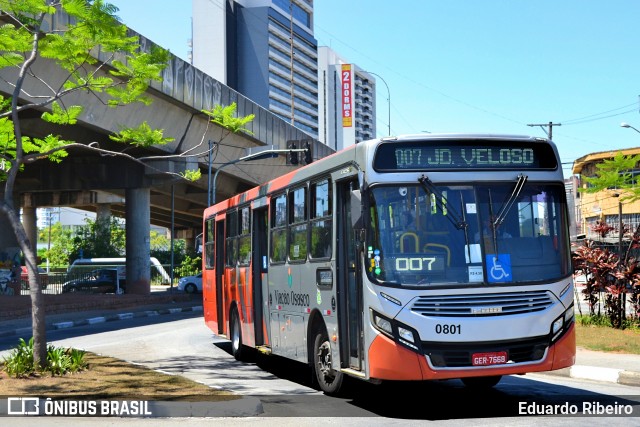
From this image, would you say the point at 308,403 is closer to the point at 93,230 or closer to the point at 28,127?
the point at 28,127

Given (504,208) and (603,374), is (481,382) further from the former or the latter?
(504,208)

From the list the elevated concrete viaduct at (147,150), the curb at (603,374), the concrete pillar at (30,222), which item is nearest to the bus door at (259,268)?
the curb at (603,374)

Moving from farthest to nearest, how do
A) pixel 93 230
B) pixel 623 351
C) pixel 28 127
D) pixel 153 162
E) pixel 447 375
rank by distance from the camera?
pixel 93 230 < pixel 153 162 < pixel 28 127 < pixel 623 351 < pixel 447 375

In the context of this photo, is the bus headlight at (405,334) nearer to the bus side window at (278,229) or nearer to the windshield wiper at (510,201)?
the windshield wiper at (510,201)

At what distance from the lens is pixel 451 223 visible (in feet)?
33.7

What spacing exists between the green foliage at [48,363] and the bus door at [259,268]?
3216mm

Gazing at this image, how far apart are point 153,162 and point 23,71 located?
32.9 meters

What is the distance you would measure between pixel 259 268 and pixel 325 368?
4.17 metres

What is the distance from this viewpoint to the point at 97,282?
58250mm

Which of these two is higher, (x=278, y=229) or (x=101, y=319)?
(x=278, y=229)

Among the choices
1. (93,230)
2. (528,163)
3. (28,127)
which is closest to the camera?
(528,163)

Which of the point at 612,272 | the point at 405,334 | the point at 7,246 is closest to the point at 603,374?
the point at 405,334

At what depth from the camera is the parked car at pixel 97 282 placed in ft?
188

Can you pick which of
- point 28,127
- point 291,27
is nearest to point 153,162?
point 28,127
